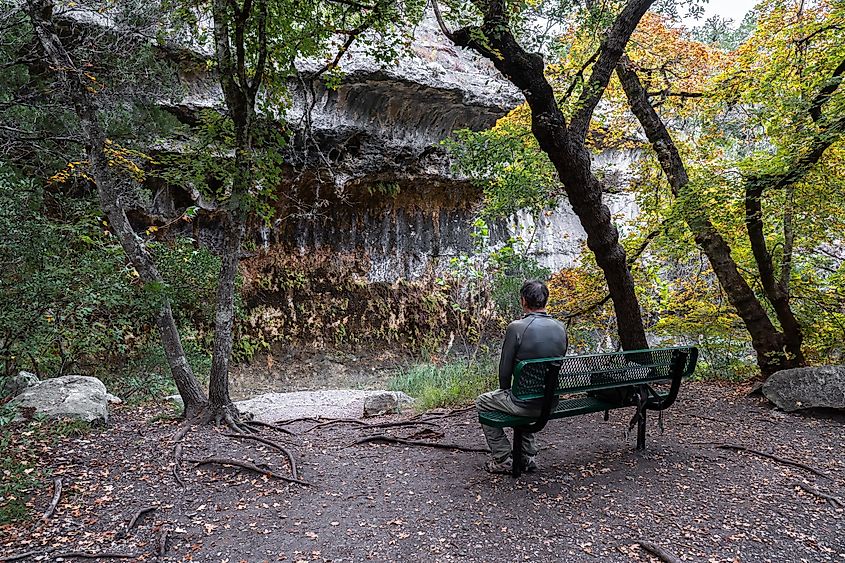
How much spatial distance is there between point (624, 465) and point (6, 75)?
7351mm

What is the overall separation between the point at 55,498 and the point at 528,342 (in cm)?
325

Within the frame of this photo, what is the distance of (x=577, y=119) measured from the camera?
5469 millimetres

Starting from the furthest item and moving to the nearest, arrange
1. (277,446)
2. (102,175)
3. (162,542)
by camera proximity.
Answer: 1. (102,175)
2. (277,446)
3. (162,542)

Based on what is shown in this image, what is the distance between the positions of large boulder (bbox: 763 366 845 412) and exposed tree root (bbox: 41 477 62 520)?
21.7 feet

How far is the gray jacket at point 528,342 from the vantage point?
11.9ft

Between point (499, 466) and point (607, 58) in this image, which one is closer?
point (499, 466)

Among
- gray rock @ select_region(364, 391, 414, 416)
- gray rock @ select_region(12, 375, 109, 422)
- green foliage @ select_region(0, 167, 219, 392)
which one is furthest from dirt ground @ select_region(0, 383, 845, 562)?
gray rock @ select_region(364, 391, 414, 416)

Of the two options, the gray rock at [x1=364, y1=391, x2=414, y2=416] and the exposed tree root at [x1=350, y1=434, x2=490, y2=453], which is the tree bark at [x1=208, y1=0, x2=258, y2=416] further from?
the gray rock at [x1=364, y1=391, x2=414, y2=416]

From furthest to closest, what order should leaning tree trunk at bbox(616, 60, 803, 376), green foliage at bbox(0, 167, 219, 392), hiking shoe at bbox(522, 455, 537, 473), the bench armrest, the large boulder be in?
leaning tree trunk at bbox(616, 60, 803, 376) < the large boulder < green foliage at bbox(0, 167, 219, 392) < the bench armrest < hiking shoe at bbox(522, 455, 537, 473)

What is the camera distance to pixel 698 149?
8305 mm

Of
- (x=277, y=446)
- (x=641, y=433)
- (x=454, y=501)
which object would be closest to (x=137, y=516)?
(x=277, y=446)

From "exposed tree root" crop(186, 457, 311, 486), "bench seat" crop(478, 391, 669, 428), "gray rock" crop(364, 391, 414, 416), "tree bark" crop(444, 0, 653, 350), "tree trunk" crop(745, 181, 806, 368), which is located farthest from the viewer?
"gray rock" crop(364, 391, 414, 416)

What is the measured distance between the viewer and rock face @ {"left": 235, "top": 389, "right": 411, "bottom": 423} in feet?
26.8

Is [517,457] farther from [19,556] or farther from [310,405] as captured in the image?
[310,405]
